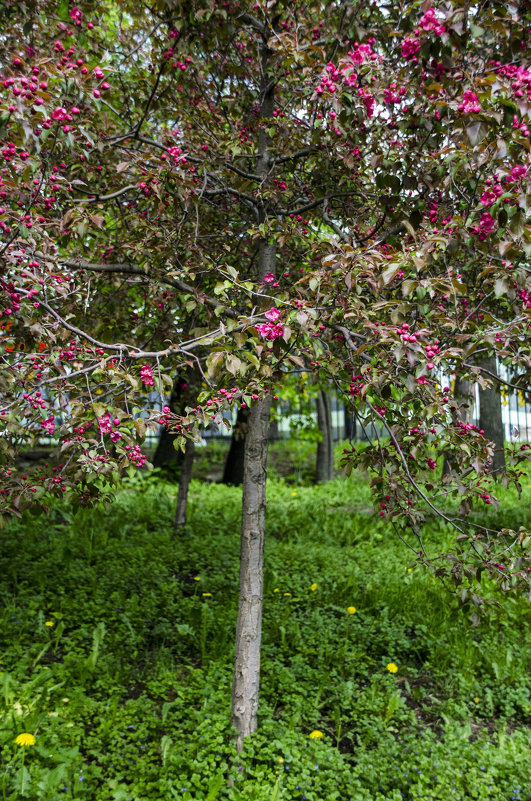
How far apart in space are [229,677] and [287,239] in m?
2.65

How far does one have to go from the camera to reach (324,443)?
32.8 ft

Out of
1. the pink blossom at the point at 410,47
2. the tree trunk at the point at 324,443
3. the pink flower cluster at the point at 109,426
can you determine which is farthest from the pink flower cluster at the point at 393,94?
the tree trunk at the point at 324,443

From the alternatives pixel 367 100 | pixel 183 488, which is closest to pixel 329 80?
pixel 367 100

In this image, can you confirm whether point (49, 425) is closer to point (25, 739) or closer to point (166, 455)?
point (25, 739)

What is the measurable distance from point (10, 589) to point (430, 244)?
166 inches

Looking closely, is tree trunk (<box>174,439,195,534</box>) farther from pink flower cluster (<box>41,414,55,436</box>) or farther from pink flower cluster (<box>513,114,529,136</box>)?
pink flower cluster (<box>513,114,529,136</box>)

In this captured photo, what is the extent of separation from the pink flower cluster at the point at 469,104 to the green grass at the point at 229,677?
2.14 m

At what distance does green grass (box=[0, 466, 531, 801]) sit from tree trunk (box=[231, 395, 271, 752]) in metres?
0.16

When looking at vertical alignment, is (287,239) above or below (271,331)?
above

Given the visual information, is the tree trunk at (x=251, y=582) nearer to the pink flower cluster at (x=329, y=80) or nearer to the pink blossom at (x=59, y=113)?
the pink flower cluster at (x=329, y=80)

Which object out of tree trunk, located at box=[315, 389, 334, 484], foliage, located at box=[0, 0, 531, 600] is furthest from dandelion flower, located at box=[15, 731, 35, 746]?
tree trunk, located at box=[315, 389, 334, 484]

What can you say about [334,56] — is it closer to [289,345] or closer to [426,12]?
[426,12]

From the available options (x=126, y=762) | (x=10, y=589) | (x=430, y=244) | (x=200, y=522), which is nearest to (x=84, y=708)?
(x=126, y=762)

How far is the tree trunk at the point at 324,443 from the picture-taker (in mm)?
9789
